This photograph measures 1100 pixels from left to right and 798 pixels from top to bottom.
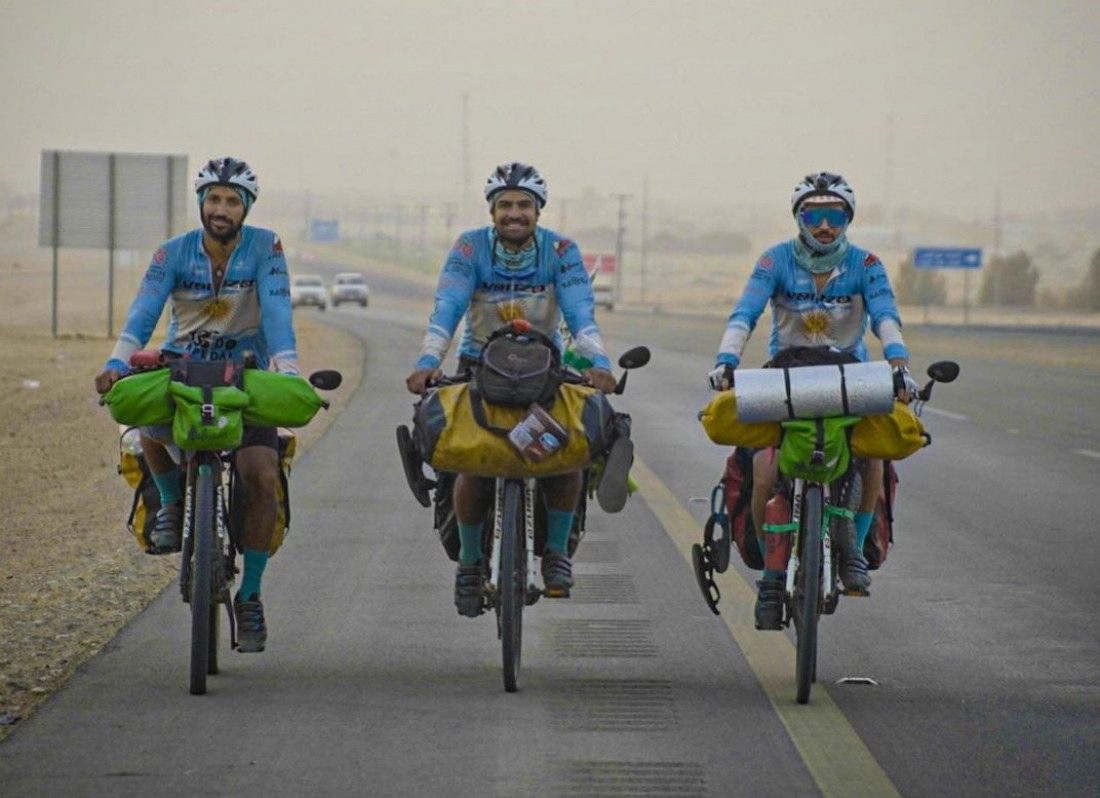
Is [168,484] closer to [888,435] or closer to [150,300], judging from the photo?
[150,300]

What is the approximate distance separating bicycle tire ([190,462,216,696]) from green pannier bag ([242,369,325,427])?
282 millimetres

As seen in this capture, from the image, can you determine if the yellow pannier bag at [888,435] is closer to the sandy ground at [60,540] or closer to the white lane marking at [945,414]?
the sandy ground at [60,540]

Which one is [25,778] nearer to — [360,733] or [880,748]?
[360,733]

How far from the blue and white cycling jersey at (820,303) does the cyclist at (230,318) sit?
1.83m

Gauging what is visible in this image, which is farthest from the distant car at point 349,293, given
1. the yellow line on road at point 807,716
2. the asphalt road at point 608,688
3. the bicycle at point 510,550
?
the bicycle at point 510,550

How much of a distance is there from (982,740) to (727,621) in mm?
2460

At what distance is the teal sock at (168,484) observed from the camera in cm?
788

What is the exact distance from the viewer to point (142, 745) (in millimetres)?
6633

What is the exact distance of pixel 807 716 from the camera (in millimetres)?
7199

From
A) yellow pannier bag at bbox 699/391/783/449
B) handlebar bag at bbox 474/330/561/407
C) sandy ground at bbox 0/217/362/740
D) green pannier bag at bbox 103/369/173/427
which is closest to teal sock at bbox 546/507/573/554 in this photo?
handlebar bag at bbox 474/330/561/407

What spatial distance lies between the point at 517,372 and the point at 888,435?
1403mm

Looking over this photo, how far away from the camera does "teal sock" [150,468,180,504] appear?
788cm

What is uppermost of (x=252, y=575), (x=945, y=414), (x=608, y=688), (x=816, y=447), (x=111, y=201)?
(x=111, y=201)

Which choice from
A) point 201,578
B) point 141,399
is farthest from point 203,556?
point 141,399
